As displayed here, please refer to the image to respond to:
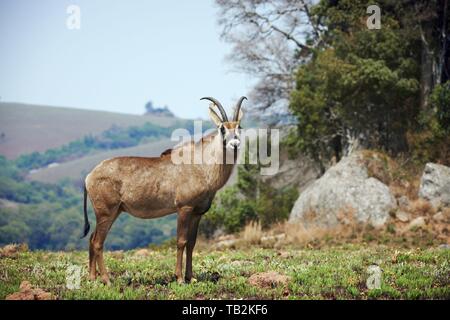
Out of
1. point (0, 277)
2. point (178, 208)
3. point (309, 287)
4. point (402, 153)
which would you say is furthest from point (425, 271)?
point (402, 153)

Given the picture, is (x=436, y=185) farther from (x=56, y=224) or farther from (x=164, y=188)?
(x=56, y=224)

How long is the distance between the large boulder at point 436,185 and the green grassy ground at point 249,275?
27.3 feet

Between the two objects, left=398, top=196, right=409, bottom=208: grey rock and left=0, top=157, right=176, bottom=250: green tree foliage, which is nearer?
left=398, top=196, right=409, bottom=208: grey rock

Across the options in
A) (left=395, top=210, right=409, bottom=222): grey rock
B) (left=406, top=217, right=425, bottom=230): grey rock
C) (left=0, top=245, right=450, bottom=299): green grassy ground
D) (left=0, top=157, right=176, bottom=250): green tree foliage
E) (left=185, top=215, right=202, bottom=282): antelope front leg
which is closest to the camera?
(left=0, top=245, right=450, bottom=299): green grassy ground

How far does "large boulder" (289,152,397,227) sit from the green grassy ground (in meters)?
7.94

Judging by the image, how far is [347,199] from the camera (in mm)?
25719

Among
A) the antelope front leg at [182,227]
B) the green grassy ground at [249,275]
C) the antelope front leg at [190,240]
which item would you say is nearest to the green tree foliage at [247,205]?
the green grassy ground at [249,275]

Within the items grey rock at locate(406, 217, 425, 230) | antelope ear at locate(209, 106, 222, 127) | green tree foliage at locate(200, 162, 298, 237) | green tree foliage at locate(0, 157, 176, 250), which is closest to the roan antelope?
antelope ear at locate(209, 106, 222, 127)

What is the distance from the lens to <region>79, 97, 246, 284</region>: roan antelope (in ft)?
38.8

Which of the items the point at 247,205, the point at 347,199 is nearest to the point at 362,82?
the point at 347,199

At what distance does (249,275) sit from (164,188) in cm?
260

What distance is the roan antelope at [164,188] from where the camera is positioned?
11.8 metres

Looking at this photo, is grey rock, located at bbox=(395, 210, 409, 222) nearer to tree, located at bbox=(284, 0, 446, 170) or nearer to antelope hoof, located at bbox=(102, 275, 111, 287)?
tree, located at bbox=(284, 0, 446, 170)

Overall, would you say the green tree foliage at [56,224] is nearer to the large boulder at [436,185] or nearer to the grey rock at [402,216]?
the grey rock at [402,216]
